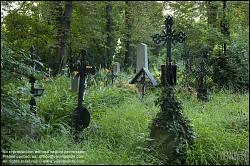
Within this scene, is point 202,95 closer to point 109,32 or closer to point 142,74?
point 142,74

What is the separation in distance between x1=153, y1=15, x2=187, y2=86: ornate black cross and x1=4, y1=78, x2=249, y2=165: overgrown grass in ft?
2.53

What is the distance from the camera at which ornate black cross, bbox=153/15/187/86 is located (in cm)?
576

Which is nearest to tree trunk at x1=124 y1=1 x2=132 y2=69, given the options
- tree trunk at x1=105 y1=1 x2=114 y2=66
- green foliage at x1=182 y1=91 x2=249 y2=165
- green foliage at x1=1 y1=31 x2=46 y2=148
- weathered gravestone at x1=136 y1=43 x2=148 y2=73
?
tree trunk at x1=105 y1=1 x2=114 y2=66

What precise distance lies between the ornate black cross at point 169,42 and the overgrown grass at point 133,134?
0.77 metres

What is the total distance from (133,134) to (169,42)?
1573mm

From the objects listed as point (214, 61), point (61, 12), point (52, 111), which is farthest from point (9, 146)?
point (61, 12)

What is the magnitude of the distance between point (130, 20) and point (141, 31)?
3.05 ft

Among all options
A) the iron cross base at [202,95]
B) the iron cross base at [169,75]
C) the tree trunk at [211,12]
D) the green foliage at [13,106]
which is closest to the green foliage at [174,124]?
the iron cross base at [169,75]

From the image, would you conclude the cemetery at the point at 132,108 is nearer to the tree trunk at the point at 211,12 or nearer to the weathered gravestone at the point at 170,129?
the weathered gravestone at the point at 170,129

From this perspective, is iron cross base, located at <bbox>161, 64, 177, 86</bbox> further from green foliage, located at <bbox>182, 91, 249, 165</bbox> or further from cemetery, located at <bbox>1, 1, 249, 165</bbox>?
green foliage, located at <bbox>182, 91, 249, 165</bbox>

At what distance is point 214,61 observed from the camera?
12727 millimetres

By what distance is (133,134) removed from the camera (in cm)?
585

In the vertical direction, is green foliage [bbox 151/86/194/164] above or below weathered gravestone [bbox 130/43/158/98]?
below

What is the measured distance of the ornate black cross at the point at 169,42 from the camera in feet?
18.9
